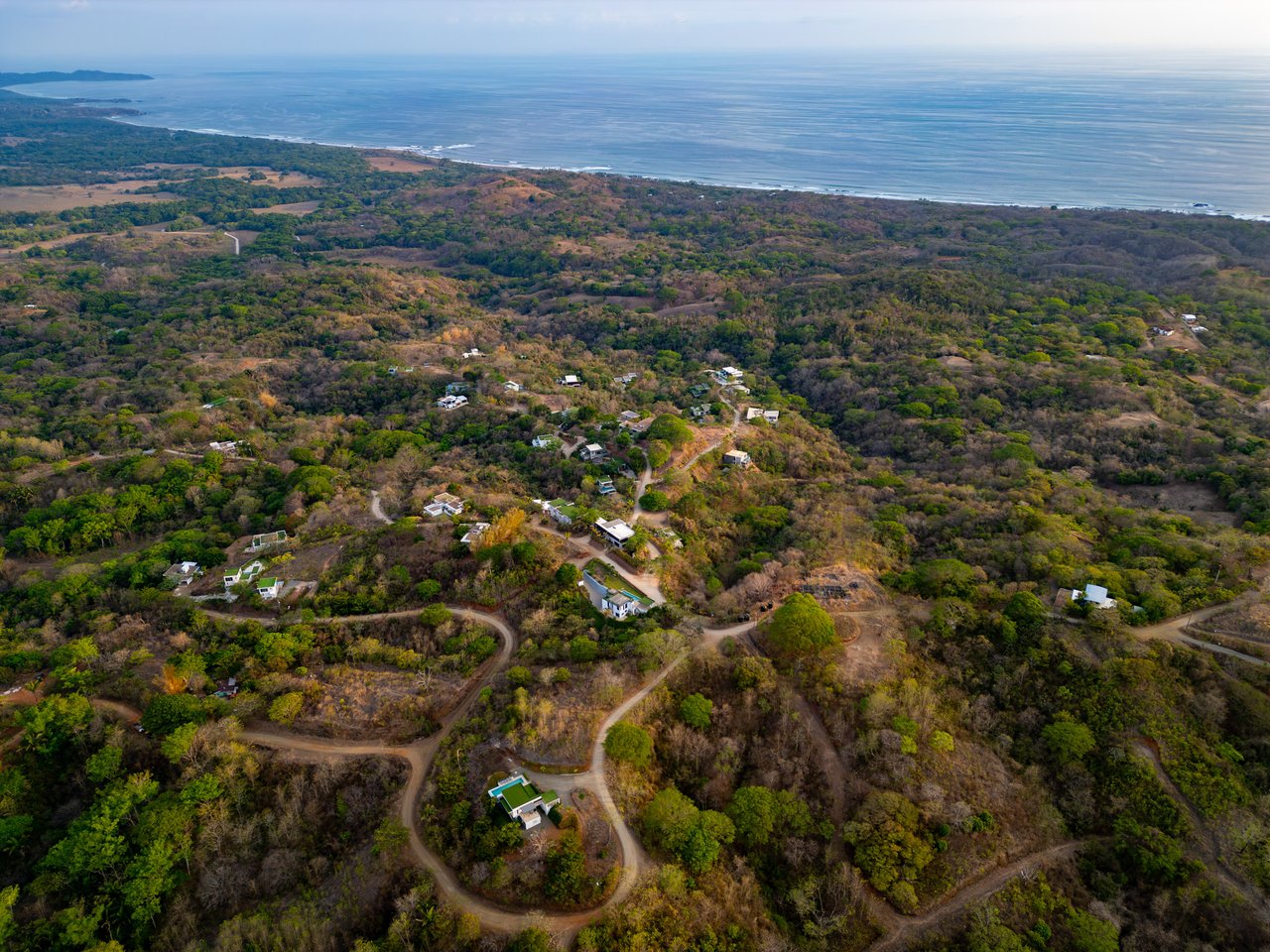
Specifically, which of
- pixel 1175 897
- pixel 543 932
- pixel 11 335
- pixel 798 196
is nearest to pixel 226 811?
pixel 543 932

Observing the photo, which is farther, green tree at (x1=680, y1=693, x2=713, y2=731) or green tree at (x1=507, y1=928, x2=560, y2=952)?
green tree at (x1=680, y1=693, x2=713, y2=731)

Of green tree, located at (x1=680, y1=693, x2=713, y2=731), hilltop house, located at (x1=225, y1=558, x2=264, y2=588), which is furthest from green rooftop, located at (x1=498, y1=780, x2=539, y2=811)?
hilltop house, located at (x1=225, y1=558, x2=264, y2=588)

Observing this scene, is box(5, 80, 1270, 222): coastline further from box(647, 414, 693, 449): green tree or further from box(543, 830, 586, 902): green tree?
box(543, 830, 586, 902): green tree

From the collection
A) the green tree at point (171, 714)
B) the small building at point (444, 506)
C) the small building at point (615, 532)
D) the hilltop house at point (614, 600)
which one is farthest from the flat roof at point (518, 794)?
the small building at point (444, 506)

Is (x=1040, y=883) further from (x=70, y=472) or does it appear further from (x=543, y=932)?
(x=70, y=472)

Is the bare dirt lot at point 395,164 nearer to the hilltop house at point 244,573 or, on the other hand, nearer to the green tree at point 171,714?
the hilltop house at point 244,573
